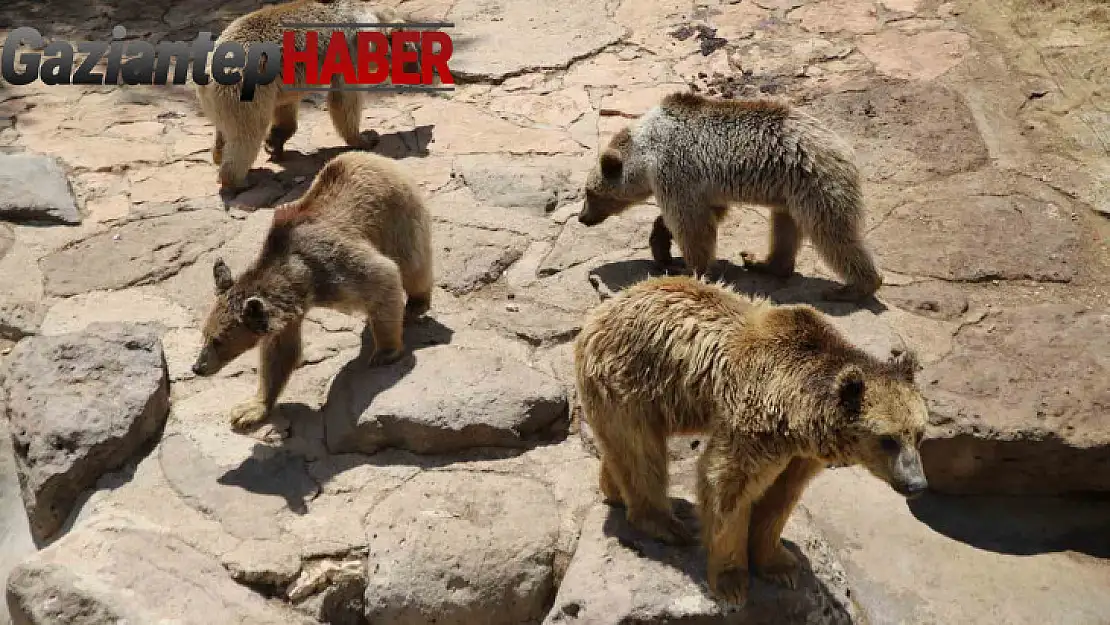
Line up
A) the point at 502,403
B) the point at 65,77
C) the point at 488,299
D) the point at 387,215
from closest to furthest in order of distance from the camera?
the point at 502,403
the point at 387,215
the point at 488,299
the point at 65,77

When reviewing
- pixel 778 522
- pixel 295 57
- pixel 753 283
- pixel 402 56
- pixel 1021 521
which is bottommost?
pixel 1021 521

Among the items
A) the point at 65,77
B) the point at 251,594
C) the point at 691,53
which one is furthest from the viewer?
the point at 65,77

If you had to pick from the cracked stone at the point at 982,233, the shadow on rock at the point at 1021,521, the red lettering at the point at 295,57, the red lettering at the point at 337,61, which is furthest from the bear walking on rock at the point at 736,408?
the red lettering at the point at 337,61

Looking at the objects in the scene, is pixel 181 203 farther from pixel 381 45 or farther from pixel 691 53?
pixel 691 53

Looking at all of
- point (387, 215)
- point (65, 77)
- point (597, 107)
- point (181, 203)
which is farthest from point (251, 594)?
point (65, 77)

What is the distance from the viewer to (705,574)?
4.38m

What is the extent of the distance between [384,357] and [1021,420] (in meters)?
3.33

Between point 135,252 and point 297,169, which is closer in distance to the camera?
point 135,252

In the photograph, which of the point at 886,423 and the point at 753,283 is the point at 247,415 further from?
the point at 886,423

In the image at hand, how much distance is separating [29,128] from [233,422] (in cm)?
489

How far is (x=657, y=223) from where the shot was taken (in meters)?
6.78

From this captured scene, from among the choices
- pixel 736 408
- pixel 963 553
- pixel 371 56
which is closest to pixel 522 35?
pixel 371 56

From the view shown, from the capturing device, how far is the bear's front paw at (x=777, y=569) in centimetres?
437

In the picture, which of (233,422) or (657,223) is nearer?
(233,422)
